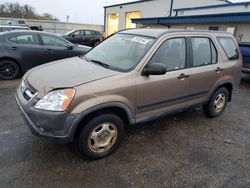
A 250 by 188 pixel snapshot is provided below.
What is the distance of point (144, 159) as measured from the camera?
2980 millimetres

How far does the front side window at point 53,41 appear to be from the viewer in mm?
7051

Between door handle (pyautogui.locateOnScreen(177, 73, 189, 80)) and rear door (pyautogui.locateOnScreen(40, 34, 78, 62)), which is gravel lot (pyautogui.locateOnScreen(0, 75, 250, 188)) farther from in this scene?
rear door (pyautogui.locateOnScreen(40, 34, 78, 62))

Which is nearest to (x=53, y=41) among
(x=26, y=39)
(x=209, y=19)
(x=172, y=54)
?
(x=26, y=39)

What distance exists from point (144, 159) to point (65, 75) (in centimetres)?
162

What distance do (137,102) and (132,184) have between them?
42.7 inches

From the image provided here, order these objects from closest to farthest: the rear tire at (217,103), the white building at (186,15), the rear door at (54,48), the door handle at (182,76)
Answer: the door handle at (182,76) → the rear tire at (217,103) → the rear door at (54,48) → the white building at (186,15)

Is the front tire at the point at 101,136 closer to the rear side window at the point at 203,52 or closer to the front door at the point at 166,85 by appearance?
the front door at the point at 166,85

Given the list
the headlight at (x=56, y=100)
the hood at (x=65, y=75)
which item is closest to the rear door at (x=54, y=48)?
the hood at (x=65, y=75)

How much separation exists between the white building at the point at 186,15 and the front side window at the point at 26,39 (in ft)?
30.0

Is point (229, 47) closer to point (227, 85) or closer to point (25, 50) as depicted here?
point (227, 85)

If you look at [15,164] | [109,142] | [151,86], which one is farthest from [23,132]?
[151,86]

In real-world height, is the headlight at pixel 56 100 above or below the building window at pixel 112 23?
below

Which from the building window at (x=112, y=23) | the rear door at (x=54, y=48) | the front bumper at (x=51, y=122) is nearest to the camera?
the front bumper at (x=51, y=122)

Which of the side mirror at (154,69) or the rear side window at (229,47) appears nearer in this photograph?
the side mirror at (154,69)
